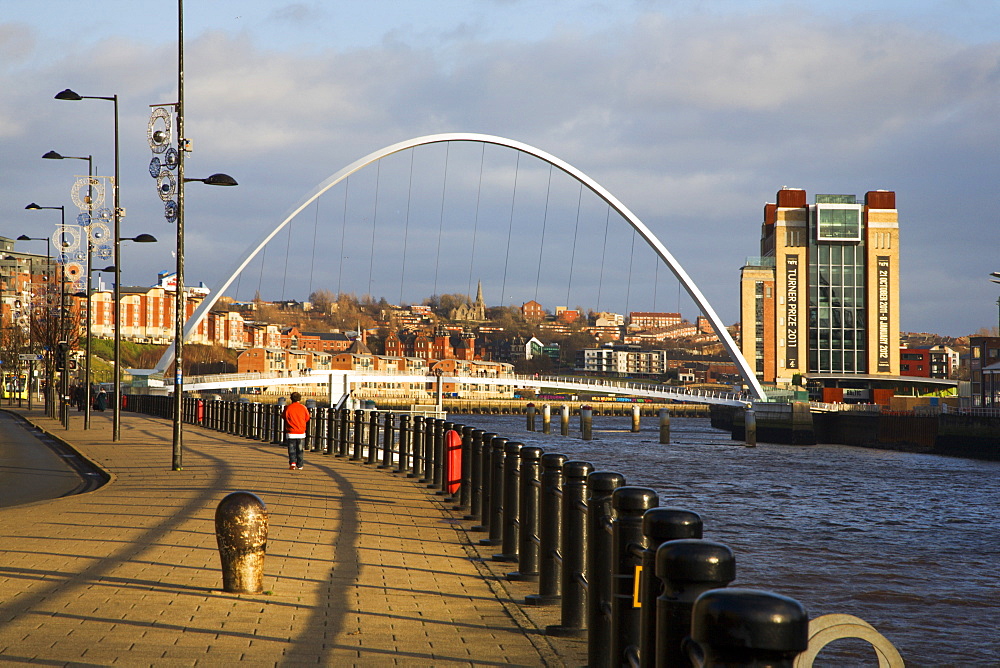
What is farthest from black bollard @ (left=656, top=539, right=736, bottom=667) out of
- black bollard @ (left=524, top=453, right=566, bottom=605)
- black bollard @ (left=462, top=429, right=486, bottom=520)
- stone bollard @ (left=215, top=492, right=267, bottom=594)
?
black bollard @ (left=462, top=429, right=486, bottom=520)

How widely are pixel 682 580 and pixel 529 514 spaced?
592 centimetres

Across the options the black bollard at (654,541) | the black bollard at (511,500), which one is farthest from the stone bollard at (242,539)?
the black bollard at (654,541)

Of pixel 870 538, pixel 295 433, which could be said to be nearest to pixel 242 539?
pixel 295 433

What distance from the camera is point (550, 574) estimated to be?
27.7 ft

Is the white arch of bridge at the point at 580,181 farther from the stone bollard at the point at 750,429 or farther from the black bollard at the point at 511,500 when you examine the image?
the black bollard at the point at 511,500

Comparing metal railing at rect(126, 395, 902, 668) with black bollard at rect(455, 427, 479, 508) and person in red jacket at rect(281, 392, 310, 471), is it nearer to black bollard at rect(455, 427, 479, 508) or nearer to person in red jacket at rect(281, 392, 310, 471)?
black bollard at rect(455, 427, 479, 508)

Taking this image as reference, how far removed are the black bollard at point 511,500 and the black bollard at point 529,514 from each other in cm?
77

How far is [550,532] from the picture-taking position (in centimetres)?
826

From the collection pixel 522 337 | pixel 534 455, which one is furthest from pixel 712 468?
pixel 522 337

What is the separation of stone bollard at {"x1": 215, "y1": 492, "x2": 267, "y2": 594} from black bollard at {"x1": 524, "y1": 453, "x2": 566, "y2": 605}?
218 centimetres

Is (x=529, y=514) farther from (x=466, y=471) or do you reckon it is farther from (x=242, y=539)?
(x=466, y=471)

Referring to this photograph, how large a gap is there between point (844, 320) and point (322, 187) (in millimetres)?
63644

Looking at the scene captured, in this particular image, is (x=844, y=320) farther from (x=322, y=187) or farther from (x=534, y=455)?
(x=534, y=455)

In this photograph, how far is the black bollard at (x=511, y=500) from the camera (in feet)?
34.3
